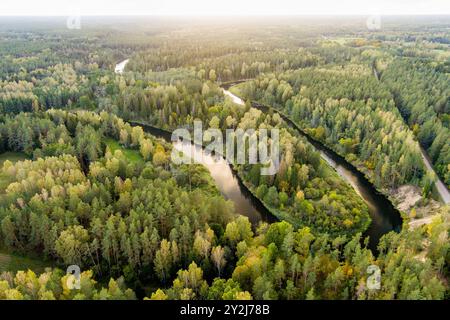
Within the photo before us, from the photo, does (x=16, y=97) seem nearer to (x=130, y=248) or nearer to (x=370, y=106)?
(x=130, y=248)

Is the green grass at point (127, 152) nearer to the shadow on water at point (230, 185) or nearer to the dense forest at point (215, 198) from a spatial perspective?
the dense forest at point (215, 198)

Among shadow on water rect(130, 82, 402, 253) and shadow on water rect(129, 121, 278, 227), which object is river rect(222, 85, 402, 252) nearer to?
shadow on water rect(130, 82, 402, 253)

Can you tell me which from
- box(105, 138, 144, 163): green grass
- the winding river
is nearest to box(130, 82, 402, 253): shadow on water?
the winding river

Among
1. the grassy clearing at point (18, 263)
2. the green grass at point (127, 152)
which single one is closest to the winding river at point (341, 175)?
the green grass at point (127, 152)

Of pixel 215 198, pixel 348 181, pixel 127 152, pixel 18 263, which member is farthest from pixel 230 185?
pixel 18 263

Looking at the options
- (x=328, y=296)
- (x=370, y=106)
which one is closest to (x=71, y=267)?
(x=328, y=296)

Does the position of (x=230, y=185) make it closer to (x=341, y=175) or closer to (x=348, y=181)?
(x=341, y=175)

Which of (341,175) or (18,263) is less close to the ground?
(341,175)
